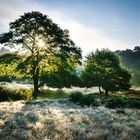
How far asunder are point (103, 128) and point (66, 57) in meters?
24.4

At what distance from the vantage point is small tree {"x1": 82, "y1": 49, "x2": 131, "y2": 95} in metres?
43.8

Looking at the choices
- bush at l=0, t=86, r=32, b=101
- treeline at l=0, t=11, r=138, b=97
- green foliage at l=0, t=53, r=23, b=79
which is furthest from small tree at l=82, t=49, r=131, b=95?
bush at l=0, t=86, r=32, b=101

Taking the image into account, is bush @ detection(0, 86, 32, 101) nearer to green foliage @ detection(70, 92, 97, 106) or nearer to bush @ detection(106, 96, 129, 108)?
green foliage @ detection(70, 92, 97, 106)

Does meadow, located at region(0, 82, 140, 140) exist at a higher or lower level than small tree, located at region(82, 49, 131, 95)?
lower

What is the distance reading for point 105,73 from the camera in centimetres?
4428

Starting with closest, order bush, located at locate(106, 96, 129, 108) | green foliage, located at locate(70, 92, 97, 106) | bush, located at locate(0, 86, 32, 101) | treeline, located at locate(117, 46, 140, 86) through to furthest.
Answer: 1. green foliage, located at locate(70, 92, 97, 106)
2. bush, located at locate(106, 96, 129, 108)
3. bush, located at locate(0, 86, 32, 101)
4. treeline, located at locate(117, 46, 140, 86)

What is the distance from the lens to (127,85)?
148 ft

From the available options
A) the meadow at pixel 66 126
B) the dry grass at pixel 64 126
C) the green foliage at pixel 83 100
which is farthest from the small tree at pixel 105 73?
the dry grass at pixel 64 126

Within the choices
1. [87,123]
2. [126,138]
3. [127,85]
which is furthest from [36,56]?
[126,138]

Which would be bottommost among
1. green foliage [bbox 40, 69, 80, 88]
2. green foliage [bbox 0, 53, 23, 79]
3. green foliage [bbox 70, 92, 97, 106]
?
green foliage [bbox 70, 92, 97, 106]

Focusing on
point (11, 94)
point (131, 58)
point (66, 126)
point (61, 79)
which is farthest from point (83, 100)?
point (131, 58)

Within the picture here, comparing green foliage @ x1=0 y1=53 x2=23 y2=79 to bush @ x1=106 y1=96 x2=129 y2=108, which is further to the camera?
green foliage @ x1=0 y1=53 x2=23 y2=79

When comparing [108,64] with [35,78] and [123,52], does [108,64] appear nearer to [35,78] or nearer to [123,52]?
[35,78]

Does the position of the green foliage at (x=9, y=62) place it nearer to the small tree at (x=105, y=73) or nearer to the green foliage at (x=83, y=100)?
the small tree at (x=105, y=73)
